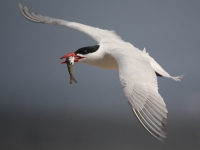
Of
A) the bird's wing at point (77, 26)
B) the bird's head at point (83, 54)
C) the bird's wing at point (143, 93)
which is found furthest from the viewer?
the bird's wing at point (77, 26)

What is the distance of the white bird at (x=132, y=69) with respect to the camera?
300 cm

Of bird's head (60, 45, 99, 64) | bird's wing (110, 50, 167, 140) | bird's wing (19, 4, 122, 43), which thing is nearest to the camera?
bird's wing (110, 50, 167, 140)

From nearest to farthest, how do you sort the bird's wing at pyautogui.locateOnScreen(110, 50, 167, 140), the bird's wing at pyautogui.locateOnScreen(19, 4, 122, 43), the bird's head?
1. the bird's wing at pyautogui.locateOnScreen(110, 50, 167, 140)
2. the bird's head
3. the bird's wing at pyautogui.locateOnScreen(19, 4, 122, 43)

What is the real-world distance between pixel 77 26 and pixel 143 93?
69.6 inches

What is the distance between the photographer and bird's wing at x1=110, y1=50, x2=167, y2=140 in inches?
116

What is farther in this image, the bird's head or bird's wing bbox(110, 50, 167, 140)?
the bird's head

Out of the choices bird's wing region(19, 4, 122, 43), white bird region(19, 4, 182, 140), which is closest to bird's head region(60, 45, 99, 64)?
white bird region(19, 4, 182, 140)

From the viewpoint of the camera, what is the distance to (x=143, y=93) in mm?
3207

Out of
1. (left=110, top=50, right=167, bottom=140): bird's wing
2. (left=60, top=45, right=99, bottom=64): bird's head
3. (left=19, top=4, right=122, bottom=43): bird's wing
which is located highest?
(left=19, top=4, right=122, bottom=43): bird's wing

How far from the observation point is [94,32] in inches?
187

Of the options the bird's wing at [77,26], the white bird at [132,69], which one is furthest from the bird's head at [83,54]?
the bird's wing at [77,26]

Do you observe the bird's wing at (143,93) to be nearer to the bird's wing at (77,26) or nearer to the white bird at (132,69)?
the white bird at (132,69)

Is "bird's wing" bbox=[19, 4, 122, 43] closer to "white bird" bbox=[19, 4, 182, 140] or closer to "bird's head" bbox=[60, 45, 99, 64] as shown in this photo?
"white bird" bbox=[19, 4, 182, 140]

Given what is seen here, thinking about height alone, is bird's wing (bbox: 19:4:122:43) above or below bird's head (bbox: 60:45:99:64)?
above
